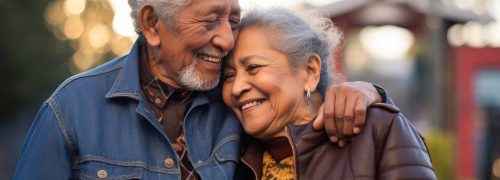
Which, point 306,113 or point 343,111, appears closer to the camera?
point 343,111

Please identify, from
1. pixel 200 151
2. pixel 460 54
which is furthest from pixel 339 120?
pixel 460 54

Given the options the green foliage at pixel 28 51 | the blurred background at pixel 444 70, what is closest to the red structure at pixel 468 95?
the blurred background at pixel 444 70

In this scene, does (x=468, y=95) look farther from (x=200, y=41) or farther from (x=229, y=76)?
(x=200, y=41)

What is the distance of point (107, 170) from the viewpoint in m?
3.65

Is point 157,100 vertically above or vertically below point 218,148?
above

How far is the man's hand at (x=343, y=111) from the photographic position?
11.5ft

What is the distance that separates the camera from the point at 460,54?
14.2m

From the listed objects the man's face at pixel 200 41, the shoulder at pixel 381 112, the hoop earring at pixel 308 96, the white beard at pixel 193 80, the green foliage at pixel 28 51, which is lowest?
the shoulder at pixel 381 112

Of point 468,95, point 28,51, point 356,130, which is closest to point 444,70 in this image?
point 468,95

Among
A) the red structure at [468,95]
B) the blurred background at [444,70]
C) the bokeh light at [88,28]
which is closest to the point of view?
the blurred background at [444,70]

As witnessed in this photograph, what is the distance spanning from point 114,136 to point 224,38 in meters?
0.60

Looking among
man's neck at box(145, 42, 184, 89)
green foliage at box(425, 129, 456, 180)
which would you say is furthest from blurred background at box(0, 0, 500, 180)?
man's neck at box(145, 42, 184, 89)

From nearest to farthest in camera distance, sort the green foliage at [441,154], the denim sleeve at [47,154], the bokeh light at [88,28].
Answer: the denim sleeve at [47,154] → the green foliage at [441,154] → the bokeh light at [88,28]

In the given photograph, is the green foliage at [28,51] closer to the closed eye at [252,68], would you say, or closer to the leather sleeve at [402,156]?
the closed eye at [252,68]
